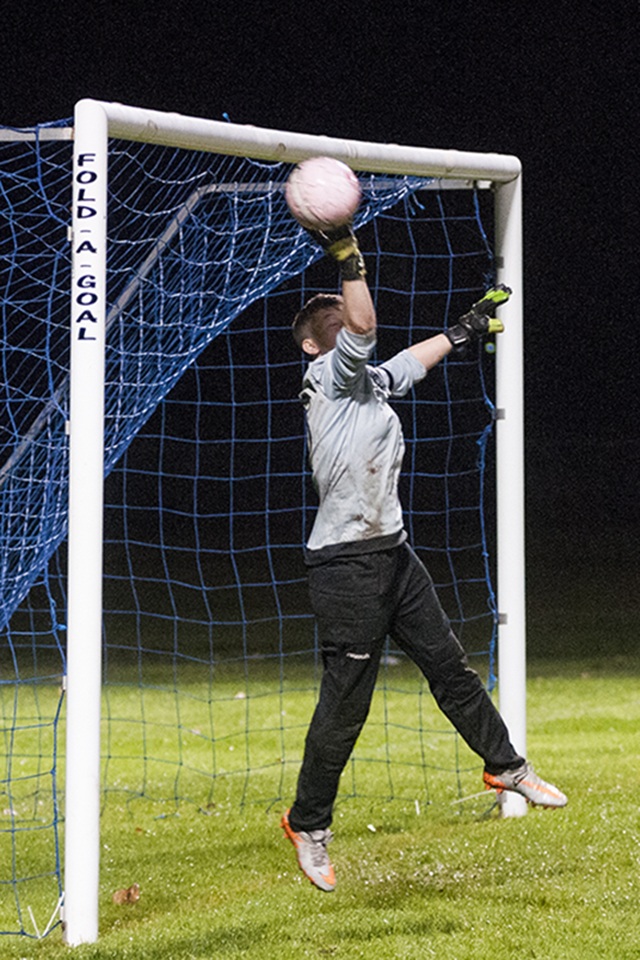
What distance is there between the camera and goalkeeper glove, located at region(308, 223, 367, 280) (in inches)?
151

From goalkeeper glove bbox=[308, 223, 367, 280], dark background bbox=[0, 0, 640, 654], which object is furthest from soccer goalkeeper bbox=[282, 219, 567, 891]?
dark background bbox=[0, 0, 640, 654]

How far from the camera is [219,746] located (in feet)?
23.3

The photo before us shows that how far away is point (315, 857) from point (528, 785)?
2.42ft

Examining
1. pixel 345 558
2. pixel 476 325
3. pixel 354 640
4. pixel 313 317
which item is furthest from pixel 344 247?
pixel 354 640

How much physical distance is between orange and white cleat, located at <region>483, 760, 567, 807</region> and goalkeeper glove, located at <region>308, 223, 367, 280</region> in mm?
1706

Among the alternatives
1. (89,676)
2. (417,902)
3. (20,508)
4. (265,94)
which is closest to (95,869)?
(89,676)

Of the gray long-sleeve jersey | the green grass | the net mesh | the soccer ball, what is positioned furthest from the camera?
the net mesh

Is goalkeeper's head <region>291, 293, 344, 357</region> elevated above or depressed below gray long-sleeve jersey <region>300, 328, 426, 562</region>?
above

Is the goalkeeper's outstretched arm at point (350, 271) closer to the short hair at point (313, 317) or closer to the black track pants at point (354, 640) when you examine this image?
the short hair at point (313, 317)

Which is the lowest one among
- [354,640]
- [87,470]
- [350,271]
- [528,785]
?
[528,785]

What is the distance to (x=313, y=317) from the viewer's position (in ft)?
14.1

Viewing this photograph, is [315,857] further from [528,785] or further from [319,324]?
[319,324]

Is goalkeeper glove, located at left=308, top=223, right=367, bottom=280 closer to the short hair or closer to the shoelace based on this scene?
the short hair

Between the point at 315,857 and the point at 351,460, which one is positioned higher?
the point at 351,460
